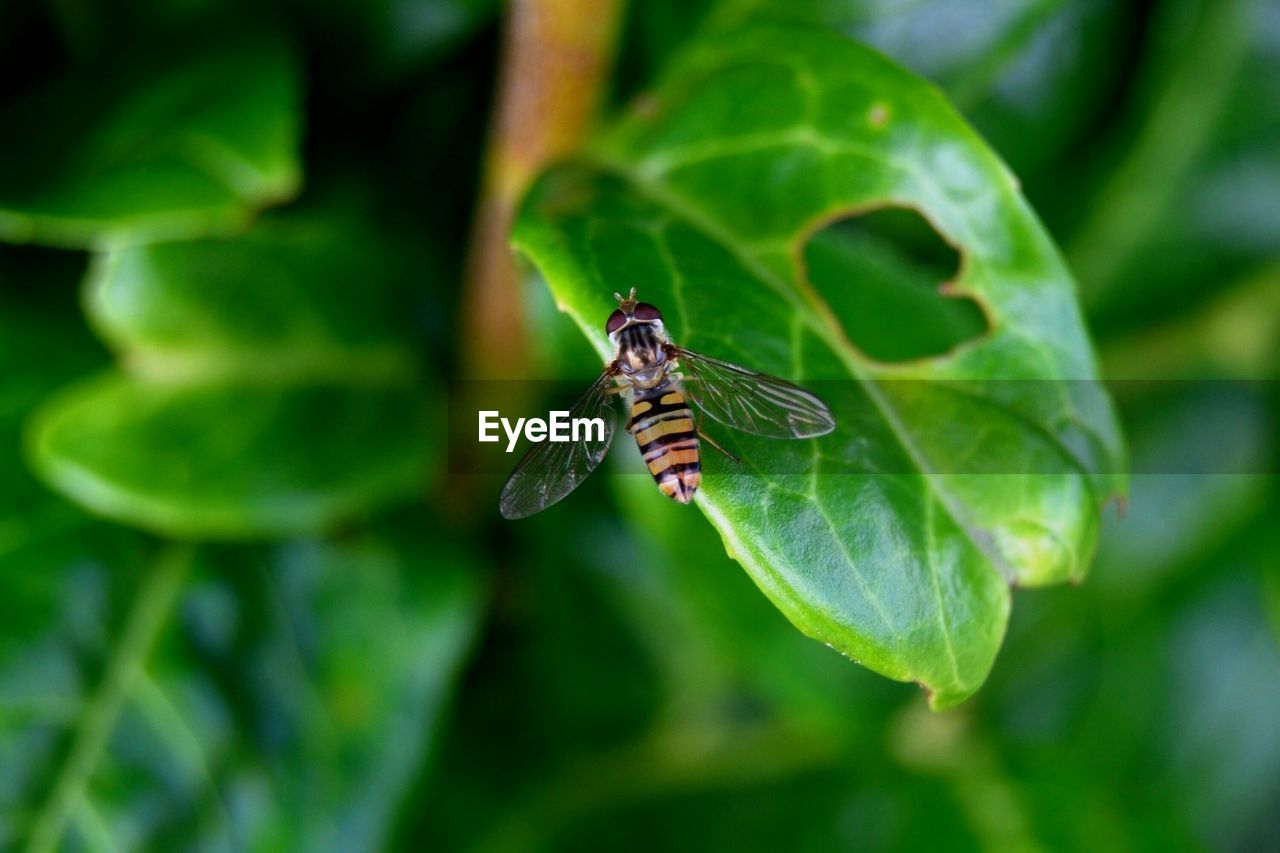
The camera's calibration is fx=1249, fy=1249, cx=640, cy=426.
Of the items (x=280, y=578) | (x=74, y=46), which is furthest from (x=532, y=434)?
(x=74, y=46)

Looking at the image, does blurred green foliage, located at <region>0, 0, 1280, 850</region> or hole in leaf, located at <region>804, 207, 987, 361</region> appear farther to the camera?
blurred green foliage, located at <region>0, 0, 1280, 850</region>

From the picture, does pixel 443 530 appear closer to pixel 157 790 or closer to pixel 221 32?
pixel 157 790

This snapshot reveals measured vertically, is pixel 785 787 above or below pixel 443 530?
below

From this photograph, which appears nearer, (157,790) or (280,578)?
(157,790)

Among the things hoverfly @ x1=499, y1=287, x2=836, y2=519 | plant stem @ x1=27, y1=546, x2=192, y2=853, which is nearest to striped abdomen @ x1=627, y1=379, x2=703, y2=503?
hoverfly @ x1=499, y1=287, x2=836, y2=519

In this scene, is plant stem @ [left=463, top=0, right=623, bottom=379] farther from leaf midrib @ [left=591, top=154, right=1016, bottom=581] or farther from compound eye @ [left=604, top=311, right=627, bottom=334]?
compound eye @ [left=604, top=311, right=627, bottom=334]

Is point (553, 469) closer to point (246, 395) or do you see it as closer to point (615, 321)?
point (615, 321)
